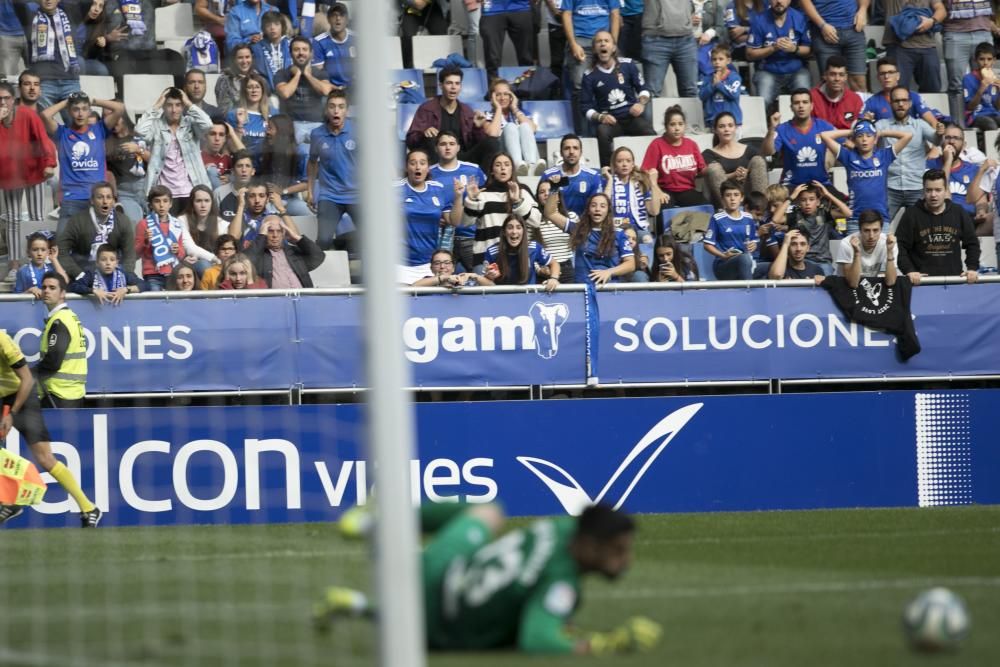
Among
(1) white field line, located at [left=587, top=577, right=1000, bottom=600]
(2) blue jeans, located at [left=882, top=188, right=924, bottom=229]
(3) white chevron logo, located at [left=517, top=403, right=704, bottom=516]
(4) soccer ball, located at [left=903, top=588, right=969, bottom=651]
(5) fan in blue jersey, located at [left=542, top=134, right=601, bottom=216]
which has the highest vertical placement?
(5) fan in blue jersey, located at [left=542, top=134, right=601, bottom=216]

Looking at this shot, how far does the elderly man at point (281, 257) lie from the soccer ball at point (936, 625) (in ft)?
30.8

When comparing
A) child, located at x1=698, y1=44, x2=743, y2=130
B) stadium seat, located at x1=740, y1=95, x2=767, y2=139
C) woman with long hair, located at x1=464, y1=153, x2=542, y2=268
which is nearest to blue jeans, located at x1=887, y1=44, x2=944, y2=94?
stadium seat, located at x1=740, y1=95, x2=767, y2=139

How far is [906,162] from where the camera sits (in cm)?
1722

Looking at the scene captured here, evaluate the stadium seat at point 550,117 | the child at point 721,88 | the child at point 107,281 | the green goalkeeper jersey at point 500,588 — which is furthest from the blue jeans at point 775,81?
the green goalkeeper jersey at point 500,588

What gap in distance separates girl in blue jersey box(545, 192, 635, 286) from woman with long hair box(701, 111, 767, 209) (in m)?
1.73

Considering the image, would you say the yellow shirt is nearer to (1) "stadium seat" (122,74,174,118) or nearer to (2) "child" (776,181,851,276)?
(1) "stadium seat" (122,74,174,118)

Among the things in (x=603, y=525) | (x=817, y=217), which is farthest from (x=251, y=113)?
(x=603, y=525)

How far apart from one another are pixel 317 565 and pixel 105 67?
9738mm

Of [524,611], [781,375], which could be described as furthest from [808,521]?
[524,611]

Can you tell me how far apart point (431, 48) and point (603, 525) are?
45.8 ft

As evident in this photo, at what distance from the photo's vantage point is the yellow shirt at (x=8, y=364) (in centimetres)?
1317

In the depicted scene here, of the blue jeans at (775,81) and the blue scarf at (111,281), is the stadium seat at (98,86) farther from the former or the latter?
the blue jeans at (775,81)

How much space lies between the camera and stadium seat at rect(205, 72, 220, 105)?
17219 mm

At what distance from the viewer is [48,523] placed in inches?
559
